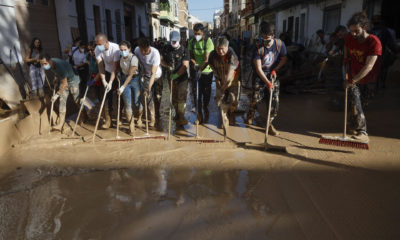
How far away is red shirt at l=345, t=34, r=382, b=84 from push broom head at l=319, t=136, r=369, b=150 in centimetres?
98

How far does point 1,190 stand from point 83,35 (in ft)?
29.3

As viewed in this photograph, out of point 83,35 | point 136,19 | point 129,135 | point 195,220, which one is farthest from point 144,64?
point 136,19

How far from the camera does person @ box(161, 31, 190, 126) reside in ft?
16.9

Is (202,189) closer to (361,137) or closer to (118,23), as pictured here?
(361,137)

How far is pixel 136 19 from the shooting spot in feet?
60.0

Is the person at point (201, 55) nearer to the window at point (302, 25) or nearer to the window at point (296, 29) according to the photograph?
the window at point (302, 25)

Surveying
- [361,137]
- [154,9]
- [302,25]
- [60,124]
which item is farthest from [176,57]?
[154,9]

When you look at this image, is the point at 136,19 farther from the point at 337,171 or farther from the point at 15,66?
the point at 337,171

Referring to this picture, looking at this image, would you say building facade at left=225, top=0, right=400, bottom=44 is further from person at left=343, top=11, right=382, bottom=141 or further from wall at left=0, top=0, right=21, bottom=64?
wall at left=0, top=0, right=21, bottom=64

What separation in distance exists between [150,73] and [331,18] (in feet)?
36.8

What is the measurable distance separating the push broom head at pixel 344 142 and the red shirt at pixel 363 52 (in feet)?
3.22

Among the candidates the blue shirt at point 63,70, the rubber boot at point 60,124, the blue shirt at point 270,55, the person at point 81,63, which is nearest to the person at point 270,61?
the blue shirt at point 270,55

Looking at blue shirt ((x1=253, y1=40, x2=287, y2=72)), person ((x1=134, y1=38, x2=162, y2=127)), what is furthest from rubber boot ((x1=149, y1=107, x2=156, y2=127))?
blue shirt ((x1=253, y1=40, x2=287, y2=72))

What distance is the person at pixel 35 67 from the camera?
20.5 ft
